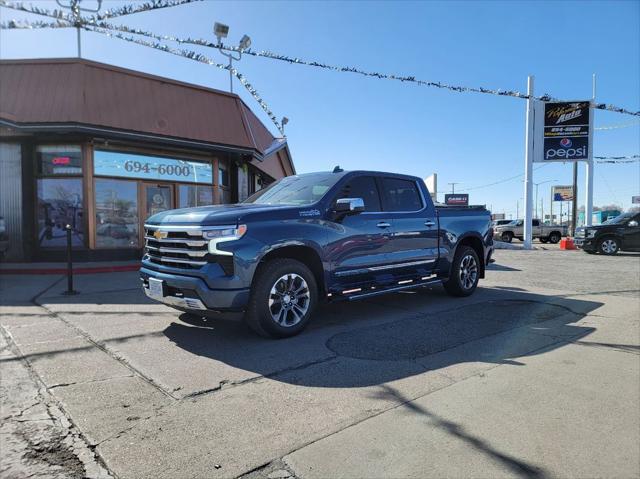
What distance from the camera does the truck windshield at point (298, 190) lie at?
557 centimetres

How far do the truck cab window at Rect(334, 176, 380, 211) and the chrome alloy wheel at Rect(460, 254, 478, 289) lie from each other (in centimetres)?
225

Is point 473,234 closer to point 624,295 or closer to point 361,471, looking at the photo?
point 624,295

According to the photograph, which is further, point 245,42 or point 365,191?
point 245,42

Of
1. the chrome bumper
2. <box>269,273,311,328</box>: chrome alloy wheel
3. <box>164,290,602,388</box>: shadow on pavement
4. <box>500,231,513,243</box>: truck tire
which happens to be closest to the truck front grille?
the chrome bumper

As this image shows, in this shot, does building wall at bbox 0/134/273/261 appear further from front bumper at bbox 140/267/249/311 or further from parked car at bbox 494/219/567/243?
parked car at bbox 494/219/567/243

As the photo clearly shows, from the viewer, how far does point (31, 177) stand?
11844mm

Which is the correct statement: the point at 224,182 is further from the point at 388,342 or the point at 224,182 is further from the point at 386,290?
the point at 388,342

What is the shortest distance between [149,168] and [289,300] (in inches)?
375

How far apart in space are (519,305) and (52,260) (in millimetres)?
11569

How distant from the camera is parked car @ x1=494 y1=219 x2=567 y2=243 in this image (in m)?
32.1

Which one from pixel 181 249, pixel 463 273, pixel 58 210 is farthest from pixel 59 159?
pixel 463 273

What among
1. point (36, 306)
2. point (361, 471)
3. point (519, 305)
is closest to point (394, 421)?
point (361, 471)

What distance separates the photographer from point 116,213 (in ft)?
40.7

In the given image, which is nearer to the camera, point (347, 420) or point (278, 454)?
point (278, 454)
